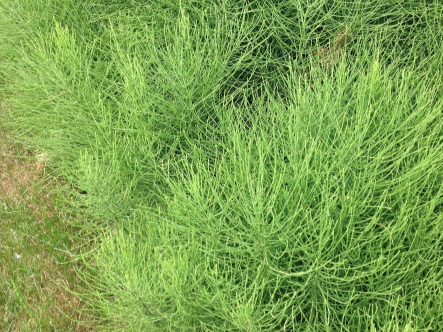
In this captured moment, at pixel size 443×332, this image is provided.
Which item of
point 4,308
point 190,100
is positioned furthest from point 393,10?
point 4,308

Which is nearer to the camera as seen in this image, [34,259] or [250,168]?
[250,168]

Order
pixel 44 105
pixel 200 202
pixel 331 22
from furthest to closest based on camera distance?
pixel 44 105, pixel 331 22, pixel 200 202

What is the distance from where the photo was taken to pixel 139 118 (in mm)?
2576

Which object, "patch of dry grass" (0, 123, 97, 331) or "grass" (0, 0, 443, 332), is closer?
"grass" (0, 0, 443, 332)

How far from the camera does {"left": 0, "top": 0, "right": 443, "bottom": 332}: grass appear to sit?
1.76 meters

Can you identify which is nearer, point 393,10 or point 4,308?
point 4,308

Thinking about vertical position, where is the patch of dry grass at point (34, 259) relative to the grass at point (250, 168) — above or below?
below

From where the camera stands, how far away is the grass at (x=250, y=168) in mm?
1757

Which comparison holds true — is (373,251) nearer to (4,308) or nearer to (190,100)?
(190,100)

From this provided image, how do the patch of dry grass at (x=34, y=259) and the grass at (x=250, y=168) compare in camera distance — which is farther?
the patch of dry grass at (x=34, y=259)

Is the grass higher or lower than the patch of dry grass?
higher

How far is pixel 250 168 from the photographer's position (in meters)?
2.12

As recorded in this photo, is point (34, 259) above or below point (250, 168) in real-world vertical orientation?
below

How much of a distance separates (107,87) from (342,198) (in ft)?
5.63
